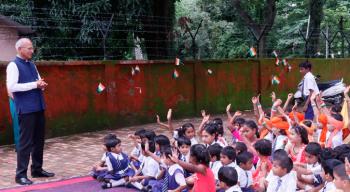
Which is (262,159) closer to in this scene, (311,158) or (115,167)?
(311,158)

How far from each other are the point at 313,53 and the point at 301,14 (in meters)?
7.75

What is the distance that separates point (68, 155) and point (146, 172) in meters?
2.56

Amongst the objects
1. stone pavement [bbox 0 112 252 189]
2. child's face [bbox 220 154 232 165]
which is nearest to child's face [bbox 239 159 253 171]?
child's face [bbox 220 154 232 165]

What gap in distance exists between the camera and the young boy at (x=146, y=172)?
5.56m

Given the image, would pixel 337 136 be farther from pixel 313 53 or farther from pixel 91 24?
pixel 313 53

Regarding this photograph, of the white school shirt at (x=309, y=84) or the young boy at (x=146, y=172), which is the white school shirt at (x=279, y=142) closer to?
the young boy at (x=146, y=172)

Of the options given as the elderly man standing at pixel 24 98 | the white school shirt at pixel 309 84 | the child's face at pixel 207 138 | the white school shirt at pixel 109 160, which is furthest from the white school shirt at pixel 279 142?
the elderly man standing at pixel 24 98

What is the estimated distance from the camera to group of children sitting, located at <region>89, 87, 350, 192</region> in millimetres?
4168

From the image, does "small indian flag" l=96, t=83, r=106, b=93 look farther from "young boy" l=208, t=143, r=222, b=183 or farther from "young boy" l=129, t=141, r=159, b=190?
"young boy" l=208, t=143, r=222, b=183

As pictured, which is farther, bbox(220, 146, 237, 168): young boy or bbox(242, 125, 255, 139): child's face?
bbox(242, 125, 255, 139): child's face

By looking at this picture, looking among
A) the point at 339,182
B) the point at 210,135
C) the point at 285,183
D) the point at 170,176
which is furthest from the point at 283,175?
the point at 210,135

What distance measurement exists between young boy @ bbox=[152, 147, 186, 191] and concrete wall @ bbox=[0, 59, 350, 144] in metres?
4.44

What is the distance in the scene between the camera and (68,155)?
7793mm

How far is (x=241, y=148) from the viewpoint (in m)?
5.00
